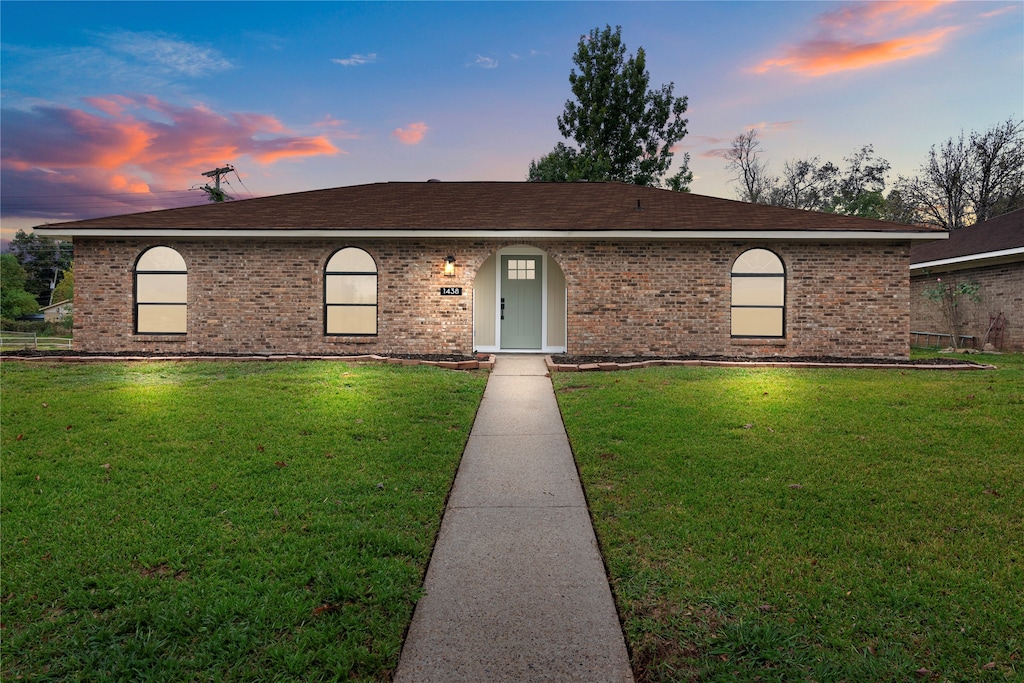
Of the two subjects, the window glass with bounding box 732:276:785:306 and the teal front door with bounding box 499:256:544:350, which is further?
the teal front door with bounding box 499:256:544:350

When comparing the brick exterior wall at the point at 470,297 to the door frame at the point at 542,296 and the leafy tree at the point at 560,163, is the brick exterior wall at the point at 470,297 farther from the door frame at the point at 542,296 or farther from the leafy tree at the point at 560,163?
the leafy tree at the point at 560,163

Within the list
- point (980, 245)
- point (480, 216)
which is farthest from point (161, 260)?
point (980, 245)

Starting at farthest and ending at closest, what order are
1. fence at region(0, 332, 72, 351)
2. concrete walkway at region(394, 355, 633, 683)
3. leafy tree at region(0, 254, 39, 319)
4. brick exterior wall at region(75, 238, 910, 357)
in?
leafy tree at region(0, 254, 39, 319), fence at region(0, 332, 72, 351), brick exterior wall at region(75, 238, 910, 357), concrete walkway at region(394, 355, 633, 683)

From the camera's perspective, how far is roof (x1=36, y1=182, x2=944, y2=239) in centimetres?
1233

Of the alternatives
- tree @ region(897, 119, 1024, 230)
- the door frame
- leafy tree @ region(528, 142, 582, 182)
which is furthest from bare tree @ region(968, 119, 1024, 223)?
the door frame

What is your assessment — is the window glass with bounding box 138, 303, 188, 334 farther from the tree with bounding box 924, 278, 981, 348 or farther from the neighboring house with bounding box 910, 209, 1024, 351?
the tree with bounding box 924, 278, 981, 348

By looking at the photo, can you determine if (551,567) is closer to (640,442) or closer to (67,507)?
(640,442)

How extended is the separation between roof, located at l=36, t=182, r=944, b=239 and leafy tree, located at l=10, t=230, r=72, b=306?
7556 cm

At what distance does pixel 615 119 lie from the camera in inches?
1129

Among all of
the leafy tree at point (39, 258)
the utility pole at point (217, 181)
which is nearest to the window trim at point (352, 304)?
the utility pole at point (217, 181)

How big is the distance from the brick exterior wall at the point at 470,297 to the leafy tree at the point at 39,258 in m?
75.7

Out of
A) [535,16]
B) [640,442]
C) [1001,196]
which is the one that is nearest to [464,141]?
[535,16]

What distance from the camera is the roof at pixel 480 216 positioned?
1233 cm

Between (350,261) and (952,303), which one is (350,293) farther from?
(952,303)
